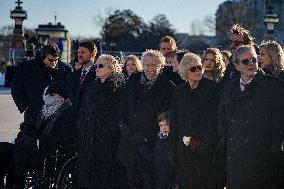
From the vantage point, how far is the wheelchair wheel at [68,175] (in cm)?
723

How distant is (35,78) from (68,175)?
1.92 m

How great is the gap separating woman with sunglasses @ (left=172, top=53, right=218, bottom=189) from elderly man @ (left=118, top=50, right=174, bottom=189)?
63 cm

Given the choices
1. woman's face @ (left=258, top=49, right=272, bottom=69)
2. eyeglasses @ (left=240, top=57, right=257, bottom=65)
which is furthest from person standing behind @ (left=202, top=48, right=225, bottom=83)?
eyeglasses @ (left=240, top=57, right=257, bottom=65)

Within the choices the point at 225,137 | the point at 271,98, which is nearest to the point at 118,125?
the point at 225,137

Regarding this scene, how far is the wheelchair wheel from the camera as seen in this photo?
7234 millimetres

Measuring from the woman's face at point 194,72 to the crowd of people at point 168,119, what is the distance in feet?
0.04

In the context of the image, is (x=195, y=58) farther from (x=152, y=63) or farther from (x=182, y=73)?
(x=152, y=63)

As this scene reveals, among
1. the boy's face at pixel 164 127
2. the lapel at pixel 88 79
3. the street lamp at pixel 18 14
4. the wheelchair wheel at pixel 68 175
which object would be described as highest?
the street lamp at pixel 18 14

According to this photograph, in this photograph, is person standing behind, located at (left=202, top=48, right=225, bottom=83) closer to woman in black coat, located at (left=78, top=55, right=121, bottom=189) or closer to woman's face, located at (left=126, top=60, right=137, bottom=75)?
woman's face, located at (left=126, top=60, right=137, bottom=75)

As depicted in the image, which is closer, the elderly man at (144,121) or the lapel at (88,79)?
the elderly man at (144,121)

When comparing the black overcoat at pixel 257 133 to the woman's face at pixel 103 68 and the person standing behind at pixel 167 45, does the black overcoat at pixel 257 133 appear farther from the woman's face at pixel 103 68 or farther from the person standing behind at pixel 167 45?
the person standing behind at pixel 167 45

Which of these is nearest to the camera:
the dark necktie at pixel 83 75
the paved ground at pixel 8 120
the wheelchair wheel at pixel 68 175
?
the wheelchair wheel at pixel 68 175

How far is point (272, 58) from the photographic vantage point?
245 inches

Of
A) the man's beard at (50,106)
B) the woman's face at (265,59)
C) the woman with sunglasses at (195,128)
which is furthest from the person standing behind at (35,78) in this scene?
the woman's face at (265,59)
